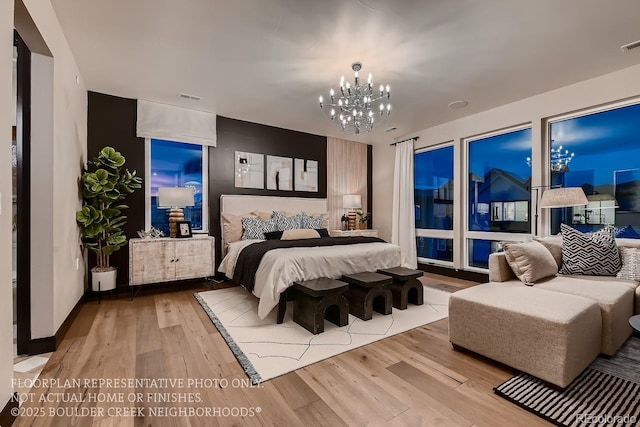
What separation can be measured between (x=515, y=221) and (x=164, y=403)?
195 inches

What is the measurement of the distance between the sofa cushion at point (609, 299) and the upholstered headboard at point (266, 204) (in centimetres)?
390

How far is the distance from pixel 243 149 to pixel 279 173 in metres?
0.79

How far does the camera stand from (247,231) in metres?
4.68

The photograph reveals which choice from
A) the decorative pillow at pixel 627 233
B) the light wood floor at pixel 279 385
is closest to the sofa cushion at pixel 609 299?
the light wood floor at pixel 279 385

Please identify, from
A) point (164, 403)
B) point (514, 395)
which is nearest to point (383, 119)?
point (514, 395)

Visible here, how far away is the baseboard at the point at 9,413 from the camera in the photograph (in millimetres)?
1480

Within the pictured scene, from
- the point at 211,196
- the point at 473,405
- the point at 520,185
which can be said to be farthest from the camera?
the point at 211,196

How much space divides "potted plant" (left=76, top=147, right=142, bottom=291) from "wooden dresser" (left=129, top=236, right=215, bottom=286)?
0.83 ft

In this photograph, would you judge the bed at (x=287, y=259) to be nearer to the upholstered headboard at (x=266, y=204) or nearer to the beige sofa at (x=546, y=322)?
the upholstered headboard at (x=266, y=204)

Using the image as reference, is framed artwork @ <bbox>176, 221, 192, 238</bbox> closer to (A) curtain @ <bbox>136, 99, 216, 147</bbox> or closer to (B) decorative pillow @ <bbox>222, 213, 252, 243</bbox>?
(B) decorative pillow @ <bbox>222, 213, 252, 243</bbox>

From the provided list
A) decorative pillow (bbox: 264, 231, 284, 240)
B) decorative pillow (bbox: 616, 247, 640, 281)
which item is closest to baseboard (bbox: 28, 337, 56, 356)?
decorative pillow (bbox: 264, 231, 284, 240)

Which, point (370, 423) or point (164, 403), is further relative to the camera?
point (164, 403)

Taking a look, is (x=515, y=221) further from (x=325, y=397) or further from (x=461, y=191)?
(x=325, y=397)

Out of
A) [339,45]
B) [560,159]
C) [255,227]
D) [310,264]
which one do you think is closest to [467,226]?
[560,159]
